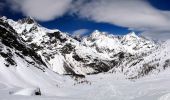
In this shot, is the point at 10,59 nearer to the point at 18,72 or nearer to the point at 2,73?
the point at 18,72

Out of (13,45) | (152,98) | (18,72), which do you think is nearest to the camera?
(152,98)

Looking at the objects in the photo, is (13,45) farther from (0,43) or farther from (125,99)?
(125,99)

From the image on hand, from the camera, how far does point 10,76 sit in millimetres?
77500

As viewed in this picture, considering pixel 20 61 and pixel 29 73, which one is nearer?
pixel 29 73

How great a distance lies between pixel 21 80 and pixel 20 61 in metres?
18.1

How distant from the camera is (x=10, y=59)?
297 feet

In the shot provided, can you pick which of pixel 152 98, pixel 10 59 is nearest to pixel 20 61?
pixel 10 59

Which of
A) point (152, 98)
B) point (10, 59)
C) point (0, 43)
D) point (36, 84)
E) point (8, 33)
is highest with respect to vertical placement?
point (8, 33)

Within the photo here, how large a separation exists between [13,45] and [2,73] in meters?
39.1

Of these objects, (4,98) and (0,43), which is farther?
(0,43)

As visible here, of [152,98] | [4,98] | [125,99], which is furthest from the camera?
[125,99]

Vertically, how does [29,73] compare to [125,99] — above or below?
above

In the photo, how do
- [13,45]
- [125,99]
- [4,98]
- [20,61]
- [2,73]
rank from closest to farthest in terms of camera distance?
[4,98], [125,99], [2,73], [20,61], [13,45]

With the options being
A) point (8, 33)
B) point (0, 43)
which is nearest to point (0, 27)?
point (8, 33)
